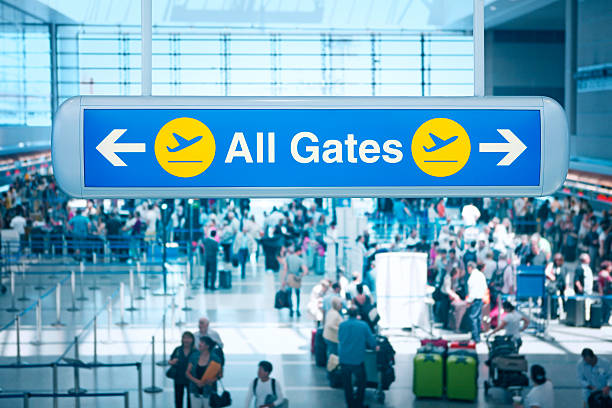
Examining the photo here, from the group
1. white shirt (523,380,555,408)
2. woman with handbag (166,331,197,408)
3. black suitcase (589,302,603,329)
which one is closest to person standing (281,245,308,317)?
black suitcase (589,302,603,329)

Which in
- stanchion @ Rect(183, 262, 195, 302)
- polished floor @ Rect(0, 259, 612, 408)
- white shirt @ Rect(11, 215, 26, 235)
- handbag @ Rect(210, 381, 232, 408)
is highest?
white shirt @ Rect(11, 215, 26, 235)

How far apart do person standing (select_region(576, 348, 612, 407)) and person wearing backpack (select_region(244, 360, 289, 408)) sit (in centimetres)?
337

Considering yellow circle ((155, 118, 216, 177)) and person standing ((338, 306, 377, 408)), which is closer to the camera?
yellow circle ((155, 118, 216, 177))

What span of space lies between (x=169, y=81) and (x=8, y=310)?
966 inches

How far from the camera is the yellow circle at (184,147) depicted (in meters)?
3.03

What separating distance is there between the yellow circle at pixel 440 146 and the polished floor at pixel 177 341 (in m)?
8.23

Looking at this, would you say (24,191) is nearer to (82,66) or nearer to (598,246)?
(82,66)

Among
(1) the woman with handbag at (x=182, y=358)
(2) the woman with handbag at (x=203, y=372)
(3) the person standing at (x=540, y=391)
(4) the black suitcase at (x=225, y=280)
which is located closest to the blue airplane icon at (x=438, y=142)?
(3) the person standing at (x=540, y=391)

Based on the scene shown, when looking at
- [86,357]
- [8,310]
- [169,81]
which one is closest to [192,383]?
[86,357]

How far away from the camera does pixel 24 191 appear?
→ 28594 mm

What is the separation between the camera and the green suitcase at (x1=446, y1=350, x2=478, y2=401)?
1125cm

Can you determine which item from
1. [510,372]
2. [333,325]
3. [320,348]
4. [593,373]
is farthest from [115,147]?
[320,348]

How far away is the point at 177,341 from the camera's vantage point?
1438cm

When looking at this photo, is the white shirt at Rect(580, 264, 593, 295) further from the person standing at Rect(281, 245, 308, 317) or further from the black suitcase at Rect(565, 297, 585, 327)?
the person standing at Rect(281, 245, 308, 317)
